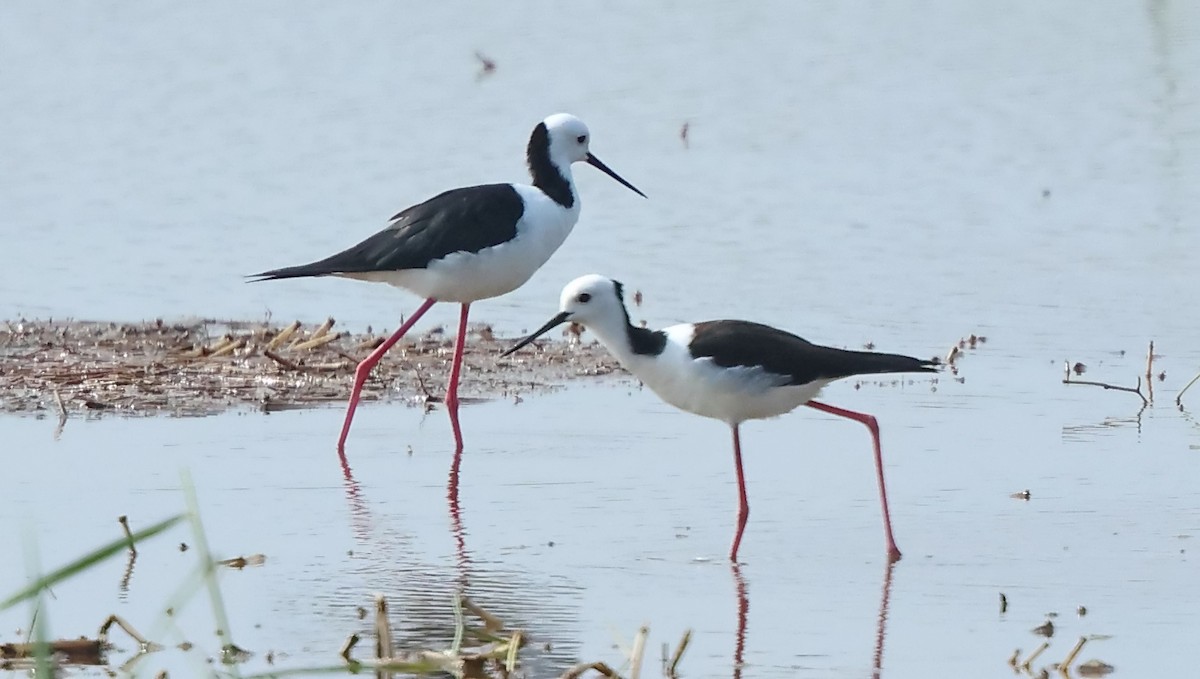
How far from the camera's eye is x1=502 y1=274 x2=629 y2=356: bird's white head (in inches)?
275

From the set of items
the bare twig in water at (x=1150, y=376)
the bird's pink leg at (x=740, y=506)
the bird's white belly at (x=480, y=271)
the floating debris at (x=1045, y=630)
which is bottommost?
the floating debris at (x=1045, y=630)

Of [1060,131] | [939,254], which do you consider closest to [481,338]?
[939,254]

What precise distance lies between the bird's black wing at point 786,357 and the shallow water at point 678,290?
19.5 inches

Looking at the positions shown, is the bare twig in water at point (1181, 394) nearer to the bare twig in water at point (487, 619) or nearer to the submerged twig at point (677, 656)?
the submerged twig at point (677, 656)

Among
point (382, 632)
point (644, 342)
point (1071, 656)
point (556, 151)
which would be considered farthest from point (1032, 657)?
point (556, 151)

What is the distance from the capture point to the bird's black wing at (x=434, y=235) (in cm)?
865

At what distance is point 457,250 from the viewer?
8.74 metres

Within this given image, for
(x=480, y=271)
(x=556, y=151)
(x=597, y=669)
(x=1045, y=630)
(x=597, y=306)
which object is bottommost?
(x=597, y=669)

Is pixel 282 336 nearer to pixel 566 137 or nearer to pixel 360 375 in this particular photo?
pixel 360 375

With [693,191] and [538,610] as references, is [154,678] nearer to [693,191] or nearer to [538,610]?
[538,610]

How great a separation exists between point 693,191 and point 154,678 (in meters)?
9.48

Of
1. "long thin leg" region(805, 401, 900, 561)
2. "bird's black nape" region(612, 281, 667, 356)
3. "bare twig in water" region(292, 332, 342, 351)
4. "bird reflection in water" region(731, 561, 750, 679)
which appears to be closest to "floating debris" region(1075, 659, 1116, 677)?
"bird reflection in water" region(731, 561, 750, 679)

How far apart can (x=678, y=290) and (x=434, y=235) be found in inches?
116

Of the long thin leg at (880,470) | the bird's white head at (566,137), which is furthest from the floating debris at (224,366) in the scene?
the long thin leg at (880,470)
